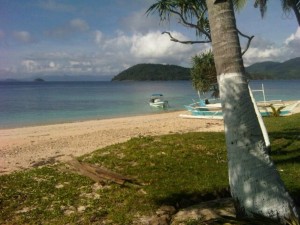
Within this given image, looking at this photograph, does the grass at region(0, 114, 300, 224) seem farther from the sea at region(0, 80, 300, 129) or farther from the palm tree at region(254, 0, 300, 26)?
the sea at region(0, 80, 300, 129)

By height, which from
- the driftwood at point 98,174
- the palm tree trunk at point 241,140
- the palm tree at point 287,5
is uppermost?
the palm tree at point 287,5

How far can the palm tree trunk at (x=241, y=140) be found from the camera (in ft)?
16.4

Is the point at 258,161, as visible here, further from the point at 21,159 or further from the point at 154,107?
the point at 154,107

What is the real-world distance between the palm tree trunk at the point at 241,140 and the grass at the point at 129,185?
267 cm

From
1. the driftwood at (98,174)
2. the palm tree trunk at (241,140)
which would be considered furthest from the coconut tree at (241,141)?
the driftwood at (98,174)

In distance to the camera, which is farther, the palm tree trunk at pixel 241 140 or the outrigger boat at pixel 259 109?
the outrigger boat at pixel 259 109

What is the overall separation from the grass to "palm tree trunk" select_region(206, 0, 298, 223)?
267 centimetres

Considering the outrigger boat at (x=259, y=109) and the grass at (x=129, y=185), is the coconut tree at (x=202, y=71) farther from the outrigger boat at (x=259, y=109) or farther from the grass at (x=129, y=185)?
the grass at (x=129, y=185)

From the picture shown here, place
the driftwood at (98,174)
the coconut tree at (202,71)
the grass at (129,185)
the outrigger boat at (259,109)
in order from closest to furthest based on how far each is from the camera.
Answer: the grass at (129,185) < the driftwood at (98,174) < the outrigger boat at (259,109) < the coconut tree at (202,71)

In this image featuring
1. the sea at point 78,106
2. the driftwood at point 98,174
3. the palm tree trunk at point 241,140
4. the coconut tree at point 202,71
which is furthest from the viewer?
the sea at point 78,106

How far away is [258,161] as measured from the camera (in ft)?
16.5

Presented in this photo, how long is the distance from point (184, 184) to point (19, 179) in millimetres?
4850

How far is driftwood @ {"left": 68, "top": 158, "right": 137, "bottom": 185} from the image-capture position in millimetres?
9546

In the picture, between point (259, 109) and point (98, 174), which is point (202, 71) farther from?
point (98, 174)
